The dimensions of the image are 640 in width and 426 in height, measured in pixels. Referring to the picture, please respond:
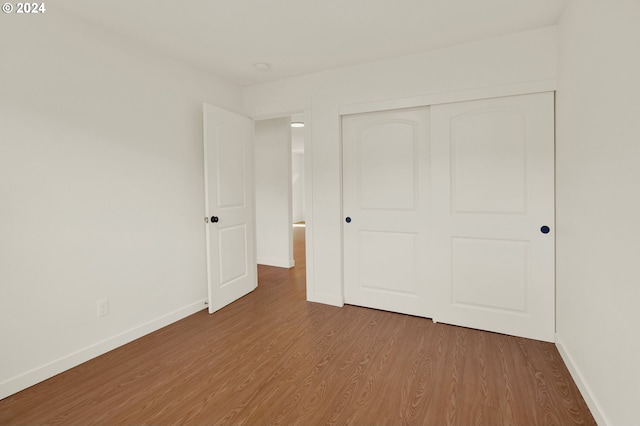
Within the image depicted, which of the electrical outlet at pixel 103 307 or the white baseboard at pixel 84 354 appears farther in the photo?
the electrical outlet at pixel 103 307

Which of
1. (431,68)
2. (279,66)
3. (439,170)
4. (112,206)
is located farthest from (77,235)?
(431,68)

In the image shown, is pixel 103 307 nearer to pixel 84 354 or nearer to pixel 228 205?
pixel 84 354

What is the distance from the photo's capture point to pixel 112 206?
2.45 m

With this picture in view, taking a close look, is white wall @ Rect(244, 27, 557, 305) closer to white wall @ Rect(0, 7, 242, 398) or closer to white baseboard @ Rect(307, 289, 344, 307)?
white baseboard @ Rect(307, 289, 344, 307)

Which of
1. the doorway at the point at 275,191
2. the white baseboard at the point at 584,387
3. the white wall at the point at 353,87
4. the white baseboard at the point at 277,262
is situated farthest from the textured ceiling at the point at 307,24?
the white baseboard at the point at 277,262

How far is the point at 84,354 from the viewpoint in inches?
89.9

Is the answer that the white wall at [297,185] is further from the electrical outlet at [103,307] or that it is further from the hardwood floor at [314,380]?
the electrical outlet at [103,307]

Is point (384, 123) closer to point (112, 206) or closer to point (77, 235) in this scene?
point (112, 206)

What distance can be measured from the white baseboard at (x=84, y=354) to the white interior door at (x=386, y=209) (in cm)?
174

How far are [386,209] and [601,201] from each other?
5.53ft

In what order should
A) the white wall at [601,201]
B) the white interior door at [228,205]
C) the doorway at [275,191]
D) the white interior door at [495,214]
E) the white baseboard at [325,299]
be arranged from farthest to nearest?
the doorway at [275,191], the white baseboard at [325,299], the white interior door at [228,205], the white interior door at [495,214], the white wall at [601,201]

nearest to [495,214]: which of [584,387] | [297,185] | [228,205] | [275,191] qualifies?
[584,387]

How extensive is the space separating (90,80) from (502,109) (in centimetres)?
318

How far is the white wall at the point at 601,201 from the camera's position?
4.33 ft
